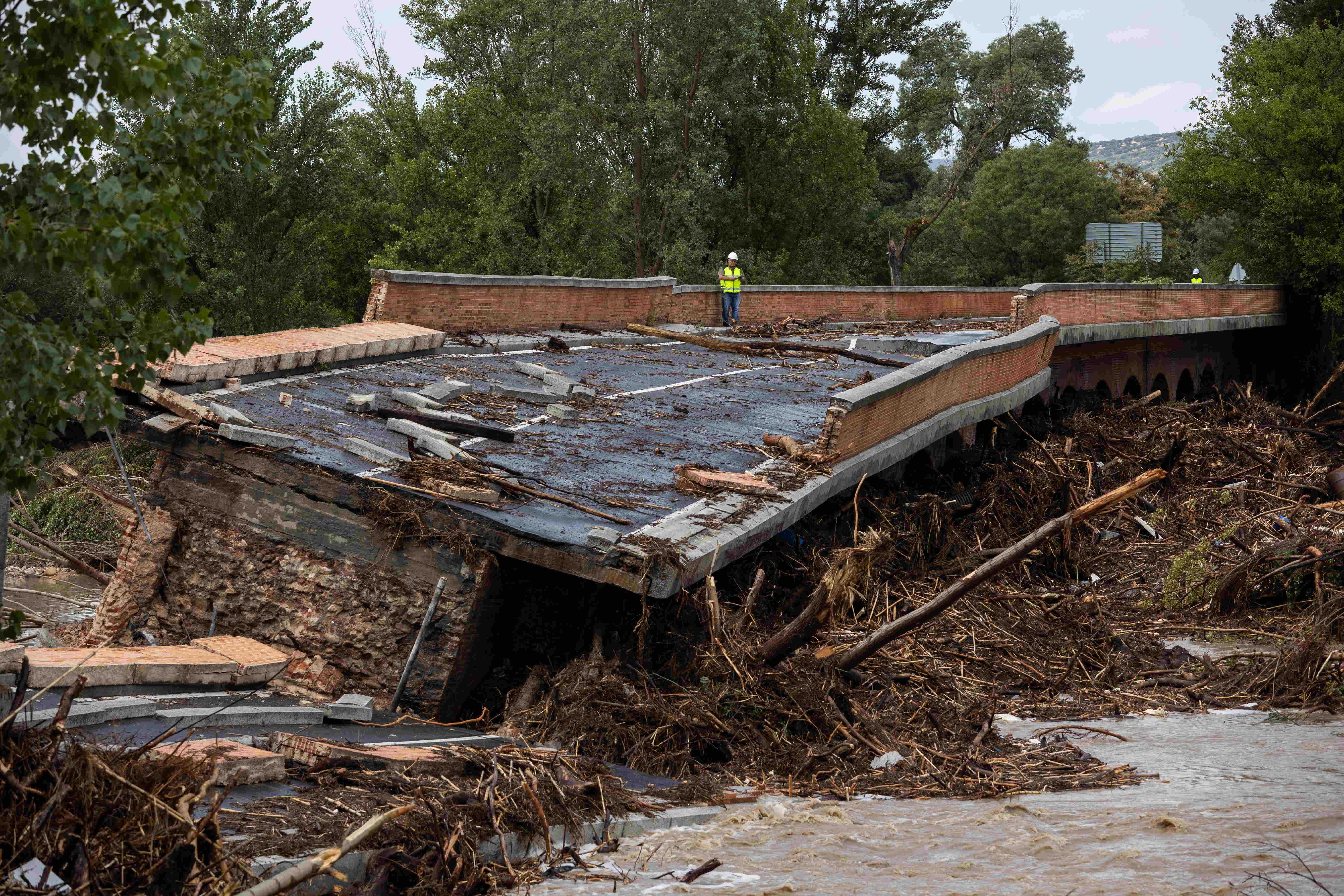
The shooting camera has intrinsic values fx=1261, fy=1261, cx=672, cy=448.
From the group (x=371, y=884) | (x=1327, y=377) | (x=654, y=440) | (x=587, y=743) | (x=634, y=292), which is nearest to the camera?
(x=371, y=884)

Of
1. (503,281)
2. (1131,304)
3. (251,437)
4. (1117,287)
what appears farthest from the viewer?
(1131,304)

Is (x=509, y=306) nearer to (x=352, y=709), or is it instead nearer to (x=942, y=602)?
(x=352, y=709)

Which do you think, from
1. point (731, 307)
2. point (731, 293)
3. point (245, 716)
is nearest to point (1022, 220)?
point (731, 307)

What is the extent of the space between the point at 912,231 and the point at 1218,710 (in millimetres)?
44783

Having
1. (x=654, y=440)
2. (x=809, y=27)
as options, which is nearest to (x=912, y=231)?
(x=809, y=27)

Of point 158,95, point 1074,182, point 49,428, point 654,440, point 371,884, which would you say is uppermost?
point 1074,182

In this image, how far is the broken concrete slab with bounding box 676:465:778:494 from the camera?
→ 33.3ft

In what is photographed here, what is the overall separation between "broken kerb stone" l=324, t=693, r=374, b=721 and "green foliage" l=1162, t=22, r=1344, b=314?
39867 mm

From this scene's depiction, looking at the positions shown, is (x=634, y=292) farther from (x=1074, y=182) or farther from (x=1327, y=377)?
(x=1074, y=182)

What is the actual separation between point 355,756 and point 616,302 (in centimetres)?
1643

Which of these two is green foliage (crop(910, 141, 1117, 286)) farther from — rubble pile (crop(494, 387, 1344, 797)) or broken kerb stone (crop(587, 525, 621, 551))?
broken kerb stone (crop(587, 525, 621, 551))

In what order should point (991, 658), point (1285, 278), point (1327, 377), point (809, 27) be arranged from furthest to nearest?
point (809, 27) < point (1285, 278) < point (1327, 377) < point (991, 658)

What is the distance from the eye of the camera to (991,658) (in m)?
10.6

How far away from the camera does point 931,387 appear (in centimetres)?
1497
